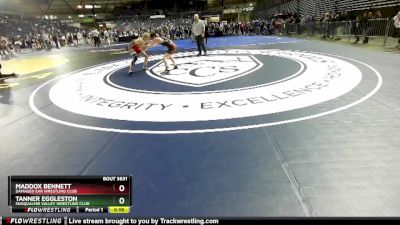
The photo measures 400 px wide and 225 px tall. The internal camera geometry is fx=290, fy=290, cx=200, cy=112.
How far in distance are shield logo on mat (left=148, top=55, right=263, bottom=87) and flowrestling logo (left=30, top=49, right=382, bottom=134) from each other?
0.03m

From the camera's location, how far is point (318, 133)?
3990mm

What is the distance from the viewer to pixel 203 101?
5.76 metres

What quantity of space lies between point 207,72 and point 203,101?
10.6 feet

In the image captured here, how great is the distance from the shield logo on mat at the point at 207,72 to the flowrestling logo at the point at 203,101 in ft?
0.10

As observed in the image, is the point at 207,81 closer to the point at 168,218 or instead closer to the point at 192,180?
the point at 192,180

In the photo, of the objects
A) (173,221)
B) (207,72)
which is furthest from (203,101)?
(173,221)

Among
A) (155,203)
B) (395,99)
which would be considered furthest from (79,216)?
(395,99)

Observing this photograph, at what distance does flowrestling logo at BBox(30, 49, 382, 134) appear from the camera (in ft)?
15.4

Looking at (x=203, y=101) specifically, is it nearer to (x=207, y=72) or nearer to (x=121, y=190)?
(x=207, y=72)

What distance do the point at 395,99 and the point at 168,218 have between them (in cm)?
480
